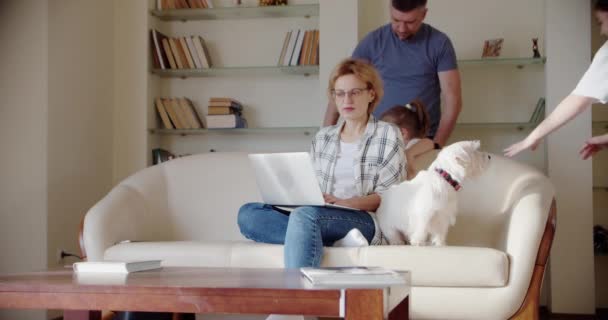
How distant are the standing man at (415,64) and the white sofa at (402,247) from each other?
2.15 ft

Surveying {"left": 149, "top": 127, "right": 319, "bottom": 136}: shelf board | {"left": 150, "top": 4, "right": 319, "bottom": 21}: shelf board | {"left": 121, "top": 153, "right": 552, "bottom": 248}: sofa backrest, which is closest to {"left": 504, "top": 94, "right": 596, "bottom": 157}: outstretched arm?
{"left": 121, "top": 153, "right": 552, "bottom": 248}: sofa backrest

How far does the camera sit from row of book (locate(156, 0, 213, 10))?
4.65 metres

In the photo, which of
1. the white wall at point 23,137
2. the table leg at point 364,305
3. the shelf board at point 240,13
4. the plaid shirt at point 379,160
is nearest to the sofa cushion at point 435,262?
the plaid shirt at point 379,160

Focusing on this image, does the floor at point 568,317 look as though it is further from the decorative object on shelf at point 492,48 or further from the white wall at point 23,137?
the white wall at point 23,137

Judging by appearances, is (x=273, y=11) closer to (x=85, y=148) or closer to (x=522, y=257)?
(x=85, y=148)

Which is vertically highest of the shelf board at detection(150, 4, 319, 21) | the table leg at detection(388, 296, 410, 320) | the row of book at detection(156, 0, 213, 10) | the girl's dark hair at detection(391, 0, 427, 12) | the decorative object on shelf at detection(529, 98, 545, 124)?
the row of book at detection(156, 0, 213, 10)

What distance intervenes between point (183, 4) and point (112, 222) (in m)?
2.07

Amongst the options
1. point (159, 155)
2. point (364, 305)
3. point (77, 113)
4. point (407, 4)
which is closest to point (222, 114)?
point (159, 155)

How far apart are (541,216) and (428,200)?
0.44 metres

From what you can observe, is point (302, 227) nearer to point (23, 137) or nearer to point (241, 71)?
point (23, 137)

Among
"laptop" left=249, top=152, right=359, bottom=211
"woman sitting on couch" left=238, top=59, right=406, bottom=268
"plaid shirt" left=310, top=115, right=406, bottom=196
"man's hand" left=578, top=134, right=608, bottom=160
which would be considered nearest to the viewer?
"man's hand" left=578, top=134, right=608, bottom=160

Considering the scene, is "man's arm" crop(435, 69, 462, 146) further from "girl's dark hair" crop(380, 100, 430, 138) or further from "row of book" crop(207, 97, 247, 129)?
"row of book" crop(207, 97, 247, 129)

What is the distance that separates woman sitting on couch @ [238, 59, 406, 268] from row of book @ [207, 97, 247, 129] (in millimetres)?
1545

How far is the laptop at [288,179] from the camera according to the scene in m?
2.59
